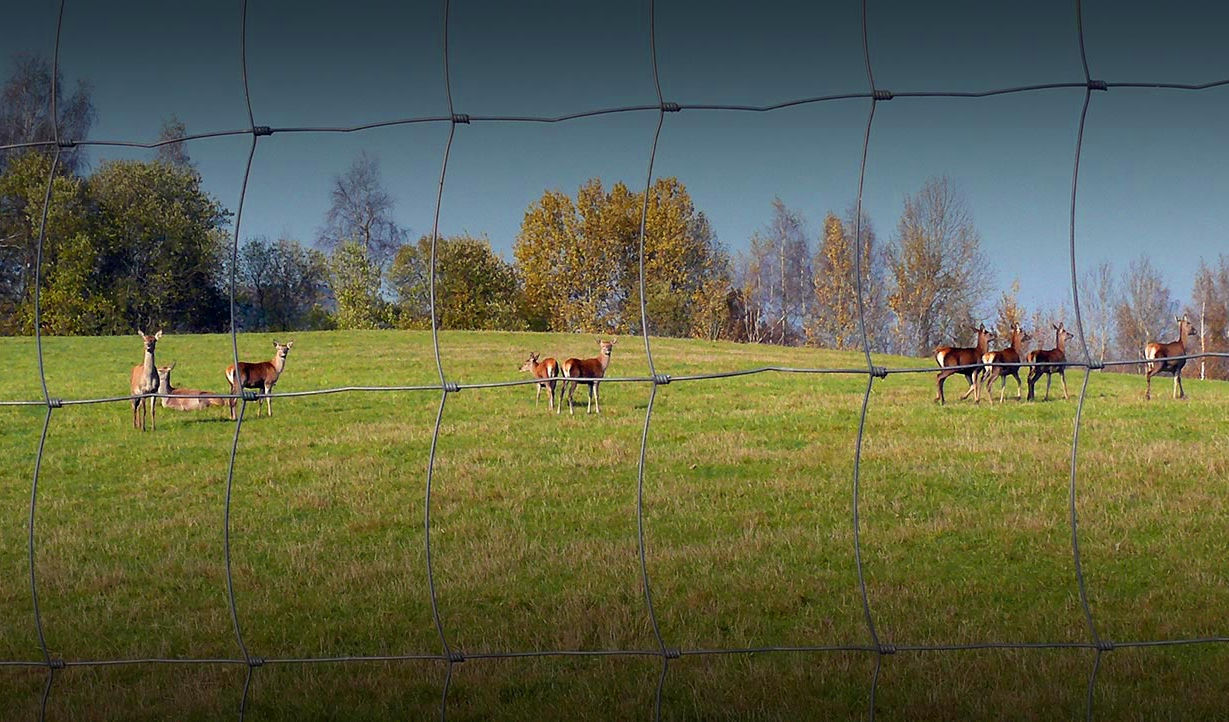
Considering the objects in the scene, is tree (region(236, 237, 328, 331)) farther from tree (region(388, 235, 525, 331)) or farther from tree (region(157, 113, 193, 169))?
tree (region(157, 113, 193, 169))

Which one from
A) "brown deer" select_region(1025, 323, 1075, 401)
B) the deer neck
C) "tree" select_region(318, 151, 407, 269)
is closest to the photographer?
"tree" select_region(318, 151, 407, 269)

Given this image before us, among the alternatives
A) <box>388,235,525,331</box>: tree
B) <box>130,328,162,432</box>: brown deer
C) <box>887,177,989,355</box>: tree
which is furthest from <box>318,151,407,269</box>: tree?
<box>130,328,162,432</box>: brown deer

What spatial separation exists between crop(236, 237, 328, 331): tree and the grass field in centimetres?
153

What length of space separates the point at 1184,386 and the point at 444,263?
8.37 metres

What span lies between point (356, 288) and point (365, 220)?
452mm

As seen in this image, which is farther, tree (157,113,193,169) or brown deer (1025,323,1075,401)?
brown deer (1025,323,1075,401)

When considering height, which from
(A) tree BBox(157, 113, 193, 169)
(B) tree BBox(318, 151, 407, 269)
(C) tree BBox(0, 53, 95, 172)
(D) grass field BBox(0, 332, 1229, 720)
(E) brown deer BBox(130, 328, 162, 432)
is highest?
(C) tree BBox(0, 53, 95, 172)

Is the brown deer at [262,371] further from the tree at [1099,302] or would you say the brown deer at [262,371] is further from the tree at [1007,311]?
the tree at [1099,302]

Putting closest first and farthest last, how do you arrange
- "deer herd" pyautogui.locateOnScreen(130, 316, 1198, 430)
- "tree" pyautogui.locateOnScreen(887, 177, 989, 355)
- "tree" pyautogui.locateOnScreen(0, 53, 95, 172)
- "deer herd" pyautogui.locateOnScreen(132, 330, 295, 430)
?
"tree" pyautogui.locateOnScreen(887, 177, 989, 355)
"deer herd" pyautogui.locateOnScreen(130, 316, 1198, 430)
"deer herd" pyautogui.locateOnScreen(132, 330, 295, 430)
"tree" pyautogui.locateOnScreen(0, 53, 95, 172)

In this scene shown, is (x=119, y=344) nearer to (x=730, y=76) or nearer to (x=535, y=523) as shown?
(x=535, y=523)

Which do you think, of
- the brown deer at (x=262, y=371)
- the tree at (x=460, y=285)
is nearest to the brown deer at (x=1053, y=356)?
the tree at (x=460, y=285)

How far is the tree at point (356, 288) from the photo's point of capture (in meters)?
6.14

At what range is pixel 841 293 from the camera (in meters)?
8.74

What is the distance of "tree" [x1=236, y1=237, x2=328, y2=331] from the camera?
6.02 m
